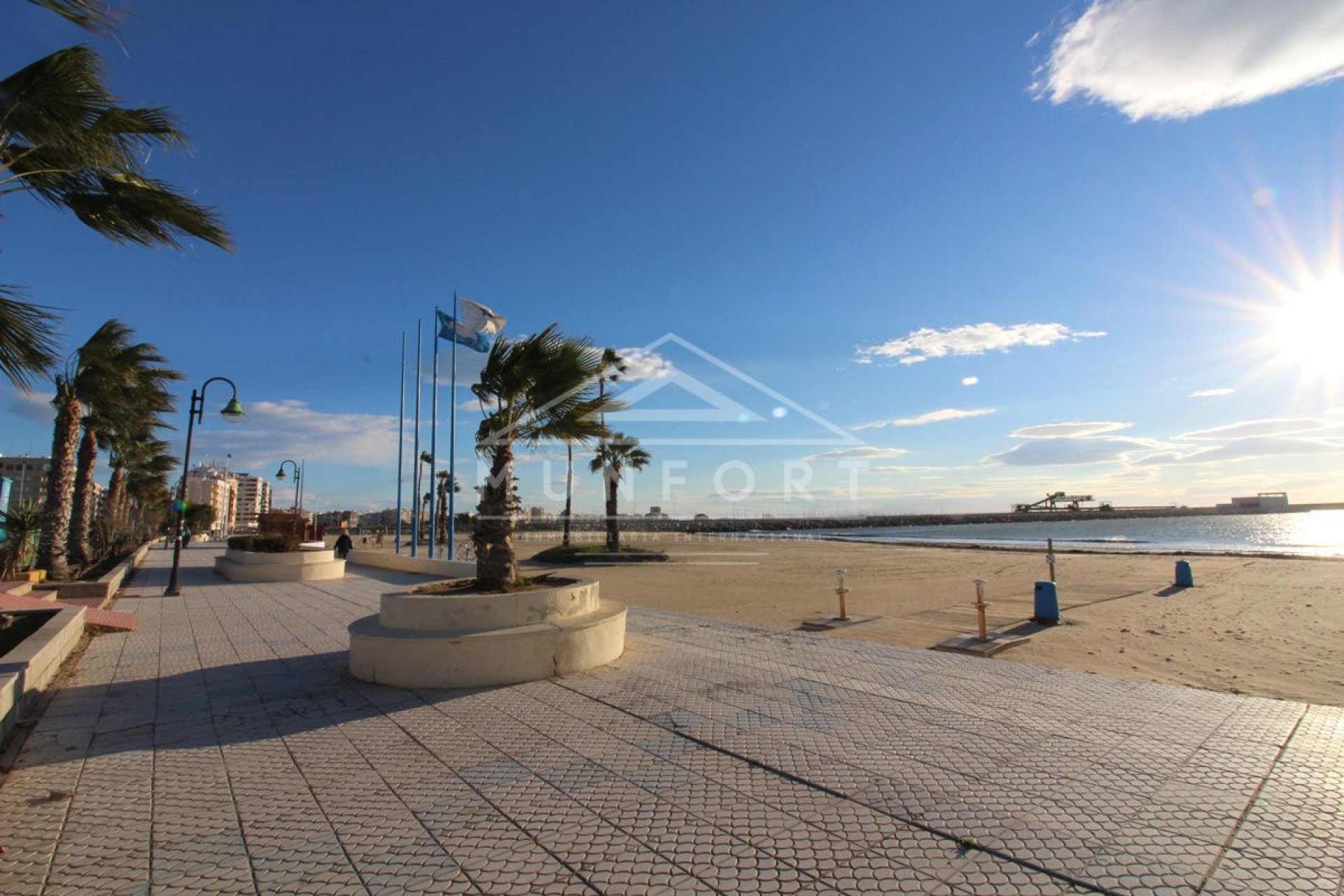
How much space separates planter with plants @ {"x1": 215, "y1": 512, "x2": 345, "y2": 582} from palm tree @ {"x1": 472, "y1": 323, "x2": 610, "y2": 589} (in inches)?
430

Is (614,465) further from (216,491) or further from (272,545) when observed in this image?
(216,491)

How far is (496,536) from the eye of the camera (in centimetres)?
671

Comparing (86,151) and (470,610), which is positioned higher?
(86,151)

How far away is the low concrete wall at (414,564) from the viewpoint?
49.0ft

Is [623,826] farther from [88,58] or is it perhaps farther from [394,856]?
[88,58]

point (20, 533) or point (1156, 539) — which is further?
point (1156, 539)

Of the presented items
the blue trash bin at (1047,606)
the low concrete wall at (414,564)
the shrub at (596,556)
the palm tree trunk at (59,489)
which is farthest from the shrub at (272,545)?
the blue trash bin at (1047,606)

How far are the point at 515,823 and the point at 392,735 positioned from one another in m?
1.73

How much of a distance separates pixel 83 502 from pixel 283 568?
19.9ft

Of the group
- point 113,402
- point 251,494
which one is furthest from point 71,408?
point 251,494

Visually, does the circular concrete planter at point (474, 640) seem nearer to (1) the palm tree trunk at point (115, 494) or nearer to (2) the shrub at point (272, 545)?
(2) the shrub at point (272, 545)

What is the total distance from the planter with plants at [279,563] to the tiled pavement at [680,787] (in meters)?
10.9

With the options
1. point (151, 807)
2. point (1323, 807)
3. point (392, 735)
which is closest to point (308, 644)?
point (392, 735)

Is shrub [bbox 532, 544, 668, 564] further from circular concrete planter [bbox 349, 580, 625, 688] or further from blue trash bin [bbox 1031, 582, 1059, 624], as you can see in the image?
circular concrete planter [bbox 349, 580, 625, 688]
